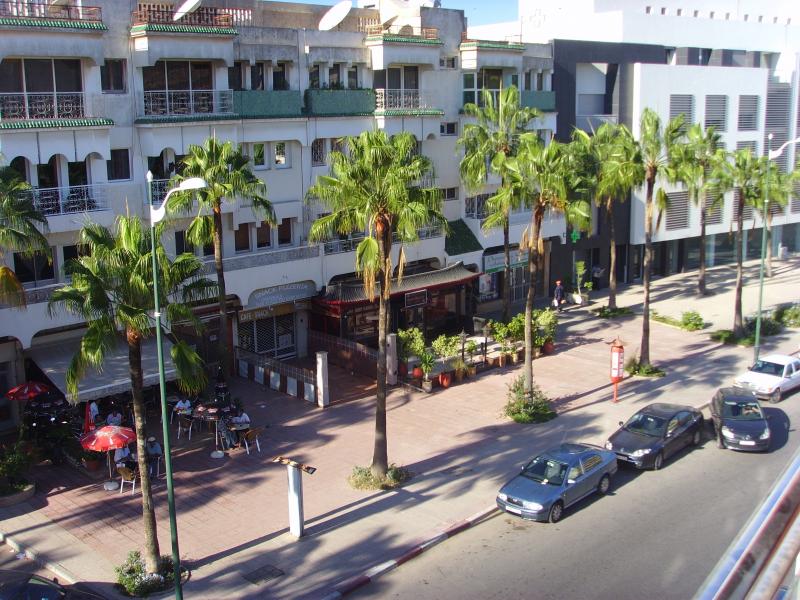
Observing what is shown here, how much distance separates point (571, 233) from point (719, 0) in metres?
30.6

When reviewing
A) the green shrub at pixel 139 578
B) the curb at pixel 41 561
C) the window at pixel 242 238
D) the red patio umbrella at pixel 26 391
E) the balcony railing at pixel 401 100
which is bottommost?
the curb at pixel 41 561

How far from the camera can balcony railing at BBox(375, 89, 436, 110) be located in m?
35.5

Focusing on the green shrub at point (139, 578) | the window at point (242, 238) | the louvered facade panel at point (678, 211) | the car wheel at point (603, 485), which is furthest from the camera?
the louvered facade panel at point (678, 211)

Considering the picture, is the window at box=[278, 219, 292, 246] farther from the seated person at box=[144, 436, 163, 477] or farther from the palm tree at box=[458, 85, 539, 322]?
the seated person at box=[144, 436, 163, 477]

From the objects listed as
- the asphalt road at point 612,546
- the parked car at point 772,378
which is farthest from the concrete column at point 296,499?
the parked car at point 772,378

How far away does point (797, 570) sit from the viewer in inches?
116

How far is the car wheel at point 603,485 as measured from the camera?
21.4m

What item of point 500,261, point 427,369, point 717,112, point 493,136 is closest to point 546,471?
point 427,369

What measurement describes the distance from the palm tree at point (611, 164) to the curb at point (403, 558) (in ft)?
53.2

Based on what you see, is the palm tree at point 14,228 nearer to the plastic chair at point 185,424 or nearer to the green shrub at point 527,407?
the plastic chair at point 185,424

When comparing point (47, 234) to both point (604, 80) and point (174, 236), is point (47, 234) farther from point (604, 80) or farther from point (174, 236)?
point (604, 80)

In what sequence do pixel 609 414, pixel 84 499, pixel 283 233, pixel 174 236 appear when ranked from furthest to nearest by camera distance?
pixel 283 233 → pixel 174 236 → pixel 609 414 → pixel 84 499

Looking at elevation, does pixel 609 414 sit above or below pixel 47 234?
below

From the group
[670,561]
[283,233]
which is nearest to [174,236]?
[283,233]
